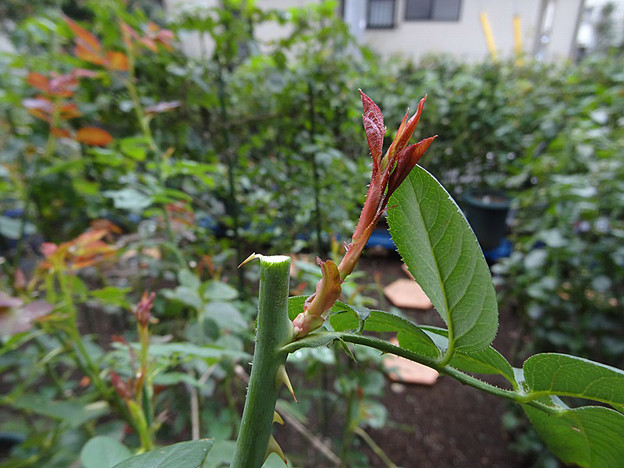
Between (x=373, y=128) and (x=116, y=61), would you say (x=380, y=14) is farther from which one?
(x=373, y=128)

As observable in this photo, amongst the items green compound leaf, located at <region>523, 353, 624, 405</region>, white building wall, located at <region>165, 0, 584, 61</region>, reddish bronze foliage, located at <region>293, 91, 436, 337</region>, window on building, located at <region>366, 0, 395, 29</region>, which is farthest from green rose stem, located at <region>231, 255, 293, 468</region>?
window on building, located at <region>366, 0, 395, 29</region>

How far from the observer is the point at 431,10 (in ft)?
21.4

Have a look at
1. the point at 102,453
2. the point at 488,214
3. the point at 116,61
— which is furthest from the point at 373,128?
the point at 488,214

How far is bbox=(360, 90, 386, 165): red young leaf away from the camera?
16cm

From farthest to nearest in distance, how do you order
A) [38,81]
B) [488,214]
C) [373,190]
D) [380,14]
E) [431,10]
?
[431,10] < [380,14] < [488,214] < [38,81] < [373,190]

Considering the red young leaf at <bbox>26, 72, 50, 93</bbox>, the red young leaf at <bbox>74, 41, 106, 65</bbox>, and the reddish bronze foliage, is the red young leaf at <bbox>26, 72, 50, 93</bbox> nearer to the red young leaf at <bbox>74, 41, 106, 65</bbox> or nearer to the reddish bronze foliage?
the red young leaf at <bbox>74, 41, 106, 65</bbox>

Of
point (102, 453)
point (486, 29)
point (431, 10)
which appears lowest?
point (102, 453)

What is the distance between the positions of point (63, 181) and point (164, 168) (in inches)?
18.1

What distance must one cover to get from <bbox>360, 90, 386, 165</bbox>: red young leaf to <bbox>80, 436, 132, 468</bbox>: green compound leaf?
0.31 metres

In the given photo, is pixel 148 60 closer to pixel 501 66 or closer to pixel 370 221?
pixel 370 221

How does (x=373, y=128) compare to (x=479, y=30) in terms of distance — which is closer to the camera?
(x=373, y=128)

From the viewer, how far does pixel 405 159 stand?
152mm

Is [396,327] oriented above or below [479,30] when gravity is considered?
below

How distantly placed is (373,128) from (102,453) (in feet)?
1.18
